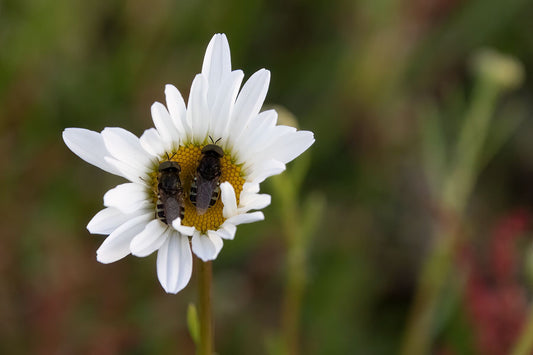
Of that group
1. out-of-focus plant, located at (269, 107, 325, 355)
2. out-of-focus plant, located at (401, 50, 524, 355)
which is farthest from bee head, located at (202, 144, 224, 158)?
out-of-focus plant, located at (401, 50, 524, 355)

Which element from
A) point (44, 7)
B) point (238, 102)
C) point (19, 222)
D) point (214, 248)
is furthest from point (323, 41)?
point (214, 248)

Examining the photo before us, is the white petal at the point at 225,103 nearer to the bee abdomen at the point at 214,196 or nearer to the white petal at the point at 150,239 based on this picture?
the bee abdomen at the point at 214,196

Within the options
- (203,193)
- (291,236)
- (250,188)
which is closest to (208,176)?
(203,193)

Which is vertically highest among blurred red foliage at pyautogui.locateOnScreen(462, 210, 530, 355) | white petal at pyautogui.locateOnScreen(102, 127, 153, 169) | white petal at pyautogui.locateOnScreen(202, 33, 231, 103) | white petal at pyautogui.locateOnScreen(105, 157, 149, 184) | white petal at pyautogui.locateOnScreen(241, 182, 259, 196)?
white petal at pyautogui.locateOnScreen(202, 33, 231, 103)

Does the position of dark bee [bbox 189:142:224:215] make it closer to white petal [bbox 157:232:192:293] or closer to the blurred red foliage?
white petal [bbox 157:232:192:293]

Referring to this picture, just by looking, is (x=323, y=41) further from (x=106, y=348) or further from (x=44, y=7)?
(x=106, y=348)

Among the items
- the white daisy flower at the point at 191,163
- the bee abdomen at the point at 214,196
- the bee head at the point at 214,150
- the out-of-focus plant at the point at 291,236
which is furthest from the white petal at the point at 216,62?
the out-of-focus plant at the point at 291,236
